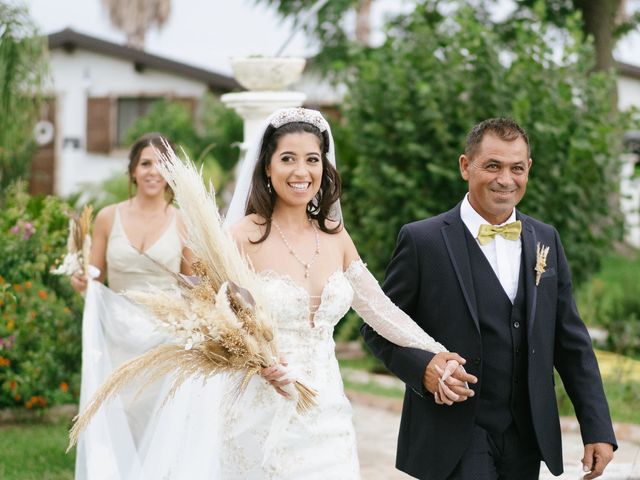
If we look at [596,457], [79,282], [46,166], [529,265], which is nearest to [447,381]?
[529,265]

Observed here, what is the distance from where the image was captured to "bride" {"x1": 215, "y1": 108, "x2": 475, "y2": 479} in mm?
4453

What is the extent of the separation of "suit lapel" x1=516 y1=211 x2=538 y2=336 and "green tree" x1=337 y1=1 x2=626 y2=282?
22.3 feet

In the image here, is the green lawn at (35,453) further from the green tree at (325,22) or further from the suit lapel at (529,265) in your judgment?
the green tree at (325,22)

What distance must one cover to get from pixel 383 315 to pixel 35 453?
4190mm

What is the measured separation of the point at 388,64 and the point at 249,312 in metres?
8.47

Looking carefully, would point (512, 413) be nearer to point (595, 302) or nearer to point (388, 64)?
point (388, 64)

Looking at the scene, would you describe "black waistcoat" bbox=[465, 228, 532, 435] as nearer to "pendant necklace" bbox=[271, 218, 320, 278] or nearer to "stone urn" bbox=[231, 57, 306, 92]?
"pendant necklace" bbox=[271, 218, 320, 278]

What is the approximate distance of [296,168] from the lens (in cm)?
458

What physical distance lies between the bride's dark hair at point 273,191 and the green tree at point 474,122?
670 cm

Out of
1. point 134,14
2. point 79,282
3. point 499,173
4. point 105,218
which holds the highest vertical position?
point 134,14

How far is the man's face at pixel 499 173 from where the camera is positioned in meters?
4.53

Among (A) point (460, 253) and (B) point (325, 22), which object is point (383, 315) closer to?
(A) point (460, 253)

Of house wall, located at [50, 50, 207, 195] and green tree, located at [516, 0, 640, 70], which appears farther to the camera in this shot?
house wall, located at [50, 50, 207, 195]

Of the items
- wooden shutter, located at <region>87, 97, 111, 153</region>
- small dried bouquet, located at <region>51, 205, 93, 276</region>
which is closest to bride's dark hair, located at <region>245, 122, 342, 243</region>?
small dried bouquet, located at <region>51, 205, 93, 276</region>
